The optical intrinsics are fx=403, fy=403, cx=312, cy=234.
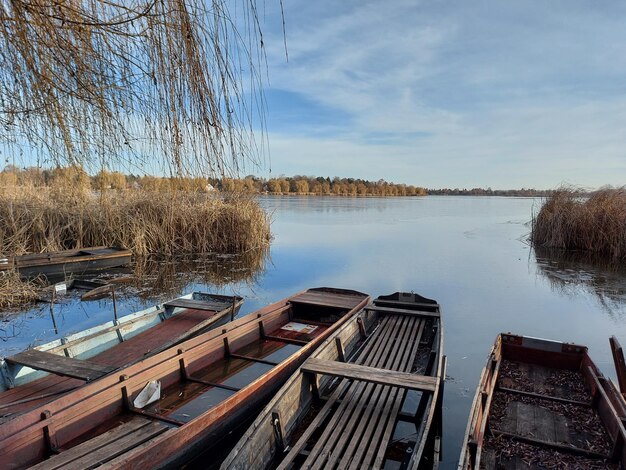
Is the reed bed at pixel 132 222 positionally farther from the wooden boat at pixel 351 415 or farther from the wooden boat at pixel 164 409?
the wooden boat at pixel 351 415

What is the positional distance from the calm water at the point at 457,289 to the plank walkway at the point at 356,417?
2.63ft

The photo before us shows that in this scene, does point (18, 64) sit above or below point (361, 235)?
above

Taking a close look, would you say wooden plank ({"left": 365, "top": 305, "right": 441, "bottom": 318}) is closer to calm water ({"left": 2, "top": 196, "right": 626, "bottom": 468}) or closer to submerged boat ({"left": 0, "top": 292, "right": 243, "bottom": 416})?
calm water ({"left": 2, "top": 196, "right": 626, "bottom": 468})

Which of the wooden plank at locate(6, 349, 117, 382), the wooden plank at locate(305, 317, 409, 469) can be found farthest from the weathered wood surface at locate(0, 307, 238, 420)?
the wooden plank at locate(305, 317, 409, 469)

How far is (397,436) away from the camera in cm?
408

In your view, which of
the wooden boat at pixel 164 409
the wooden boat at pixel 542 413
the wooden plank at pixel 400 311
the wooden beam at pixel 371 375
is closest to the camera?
the wooden boat at pixel 164 409

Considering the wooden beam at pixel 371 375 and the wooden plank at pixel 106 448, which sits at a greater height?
the wooden beam at pixel 371 375

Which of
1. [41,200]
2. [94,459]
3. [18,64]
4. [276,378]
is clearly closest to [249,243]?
[41,200]

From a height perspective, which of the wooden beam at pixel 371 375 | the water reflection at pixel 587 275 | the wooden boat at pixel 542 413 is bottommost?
the water reflection at pixel 587 275

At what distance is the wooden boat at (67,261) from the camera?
10.1 meters

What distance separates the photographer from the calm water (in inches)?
267

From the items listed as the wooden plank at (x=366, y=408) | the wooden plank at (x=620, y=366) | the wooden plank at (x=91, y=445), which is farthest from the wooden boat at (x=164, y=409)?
the wooden plank at (x=620, y=366)

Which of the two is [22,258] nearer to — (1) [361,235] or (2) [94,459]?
(2) [94,459]

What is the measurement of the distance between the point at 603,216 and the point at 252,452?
17.4 m
